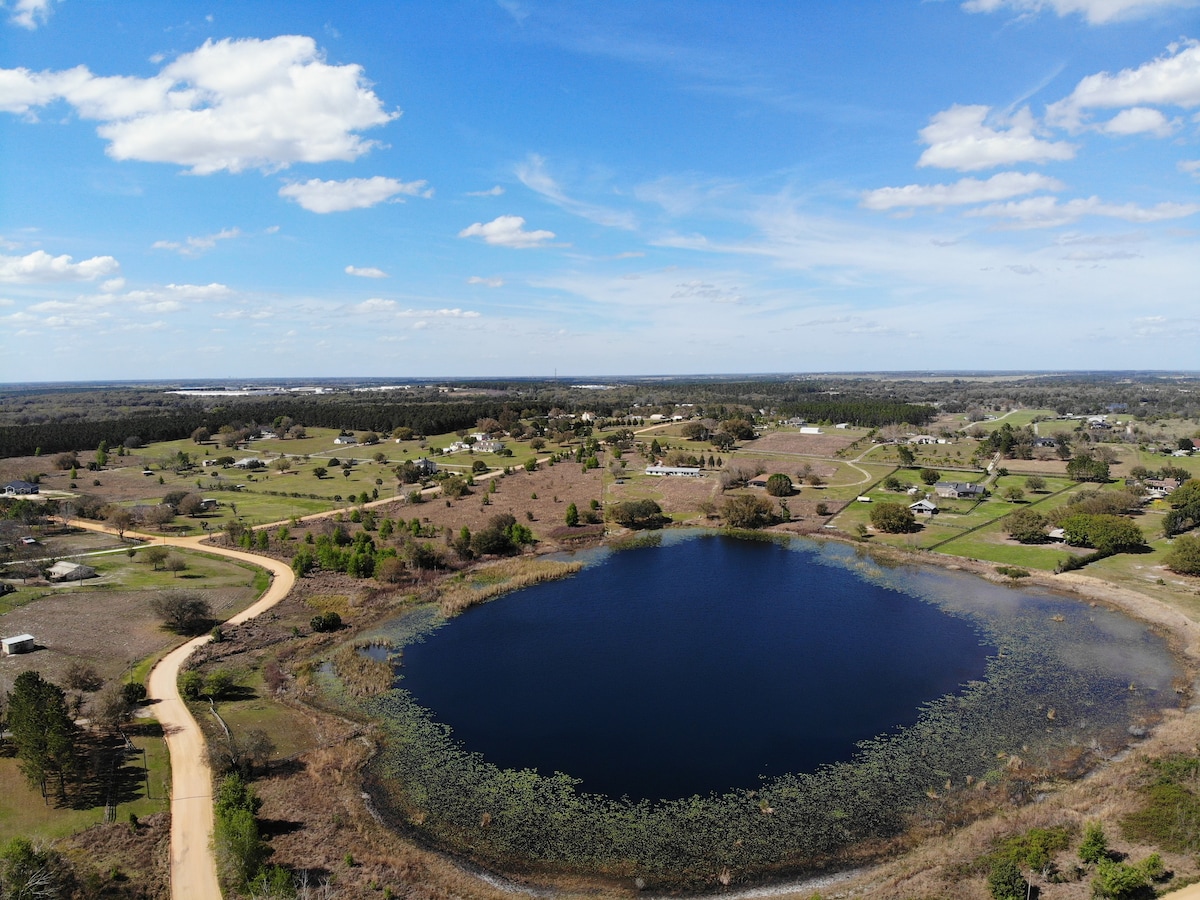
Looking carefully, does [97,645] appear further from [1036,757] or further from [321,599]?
[1036,757]

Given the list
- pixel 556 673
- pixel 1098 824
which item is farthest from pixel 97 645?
pixel 1098 824

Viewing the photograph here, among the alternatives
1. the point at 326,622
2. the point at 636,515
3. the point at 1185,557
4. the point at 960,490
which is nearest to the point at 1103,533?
the point at 1185,557

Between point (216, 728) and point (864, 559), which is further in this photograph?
point (864, 559)

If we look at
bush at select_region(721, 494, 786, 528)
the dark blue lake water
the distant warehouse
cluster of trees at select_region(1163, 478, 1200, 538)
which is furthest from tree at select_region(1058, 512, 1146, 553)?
the distant warehouse

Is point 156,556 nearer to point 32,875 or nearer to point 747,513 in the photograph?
point 32,875

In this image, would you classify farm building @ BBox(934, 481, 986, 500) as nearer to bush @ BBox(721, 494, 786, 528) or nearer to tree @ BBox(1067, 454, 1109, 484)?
tree @ BBox(1067, 454, 1109, 484)

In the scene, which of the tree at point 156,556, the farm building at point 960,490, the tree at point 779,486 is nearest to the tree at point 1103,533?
the farm building at point 960,490

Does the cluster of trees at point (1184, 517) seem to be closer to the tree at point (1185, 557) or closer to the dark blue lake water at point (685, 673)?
the tree at point (1185, 557)
